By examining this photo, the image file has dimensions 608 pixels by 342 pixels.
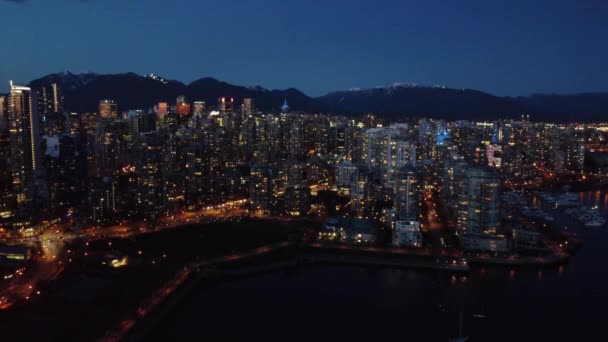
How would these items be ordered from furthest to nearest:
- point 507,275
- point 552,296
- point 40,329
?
point 507,275 < point 552,296 < point 40,329

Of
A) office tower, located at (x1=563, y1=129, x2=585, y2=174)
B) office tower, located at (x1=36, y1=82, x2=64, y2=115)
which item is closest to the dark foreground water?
office tower, located at (x1=563, y1=129, x2=585, y2=174)

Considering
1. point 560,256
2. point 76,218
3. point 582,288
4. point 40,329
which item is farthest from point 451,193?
point 40,329

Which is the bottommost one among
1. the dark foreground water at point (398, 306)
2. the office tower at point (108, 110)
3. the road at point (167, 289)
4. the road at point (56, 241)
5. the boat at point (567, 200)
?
the dark foreground water at point (398, 306)

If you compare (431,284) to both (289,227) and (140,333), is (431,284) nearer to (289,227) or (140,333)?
(289,227)

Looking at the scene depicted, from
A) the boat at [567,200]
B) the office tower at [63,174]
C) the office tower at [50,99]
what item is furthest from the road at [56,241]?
the office tower at [50,99]

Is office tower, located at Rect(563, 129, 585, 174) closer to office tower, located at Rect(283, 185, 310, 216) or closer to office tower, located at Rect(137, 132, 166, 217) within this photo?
office tower, located at Rect(283, 185, 310, 216)

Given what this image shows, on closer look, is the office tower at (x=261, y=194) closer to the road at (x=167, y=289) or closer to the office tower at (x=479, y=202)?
the road at (x=167, y=289)

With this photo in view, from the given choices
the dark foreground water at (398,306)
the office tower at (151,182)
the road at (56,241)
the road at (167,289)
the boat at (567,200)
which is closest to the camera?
the road at (167,289)
